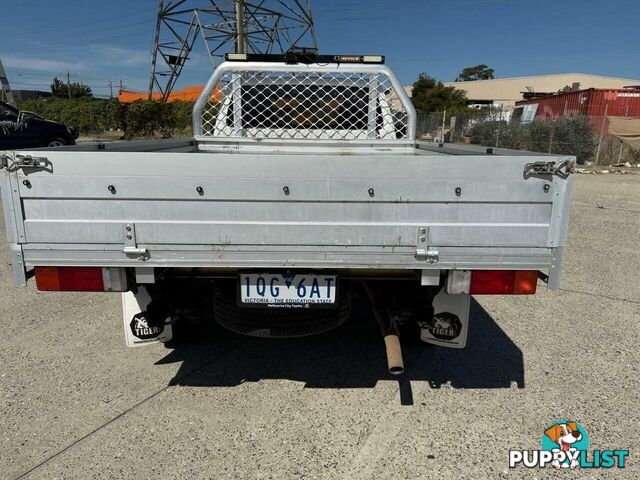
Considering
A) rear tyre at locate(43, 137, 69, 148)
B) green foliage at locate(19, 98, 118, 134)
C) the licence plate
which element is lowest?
the licence plate

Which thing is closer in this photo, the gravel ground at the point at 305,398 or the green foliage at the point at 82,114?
the gravel ground at the point at 305,398

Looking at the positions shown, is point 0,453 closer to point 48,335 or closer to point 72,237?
point 72,237

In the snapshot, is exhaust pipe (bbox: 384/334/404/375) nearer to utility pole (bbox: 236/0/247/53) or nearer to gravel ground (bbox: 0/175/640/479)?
gravel ground (bbox: 0/175/640/479)

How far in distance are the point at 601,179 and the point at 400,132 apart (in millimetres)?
12668

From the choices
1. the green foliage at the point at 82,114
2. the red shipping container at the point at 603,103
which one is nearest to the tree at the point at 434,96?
the red shipping container at the point at 603,103

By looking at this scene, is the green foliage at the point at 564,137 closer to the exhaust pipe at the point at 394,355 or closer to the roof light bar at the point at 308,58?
the roof light bar at the point at 308,58

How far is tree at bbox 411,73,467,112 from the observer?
48.3m

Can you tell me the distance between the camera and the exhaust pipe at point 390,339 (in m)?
2.50

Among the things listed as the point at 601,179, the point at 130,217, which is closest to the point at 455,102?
the point at 601,179

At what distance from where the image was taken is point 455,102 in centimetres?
4900

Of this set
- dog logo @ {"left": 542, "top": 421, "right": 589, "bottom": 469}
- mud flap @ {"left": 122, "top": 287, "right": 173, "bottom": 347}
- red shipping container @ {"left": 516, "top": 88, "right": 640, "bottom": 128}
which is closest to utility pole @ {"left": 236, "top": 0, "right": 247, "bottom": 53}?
red shipping container @ {"left": 516, "top": 88, "right": 640, "bottom": 128}

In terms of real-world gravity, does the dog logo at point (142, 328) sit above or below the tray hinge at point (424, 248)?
below

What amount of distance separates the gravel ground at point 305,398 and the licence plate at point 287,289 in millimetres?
727

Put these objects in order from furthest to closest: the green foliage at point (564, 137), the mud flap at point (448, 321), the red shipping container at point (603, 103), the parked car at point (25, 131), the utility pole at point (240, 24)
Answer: the utility pole at point (240, 24), the red shipping container at point (603, 103), the green foliage at point (564, 137), the parked car at point (25, 131), the mud flap at point (448, 321)
